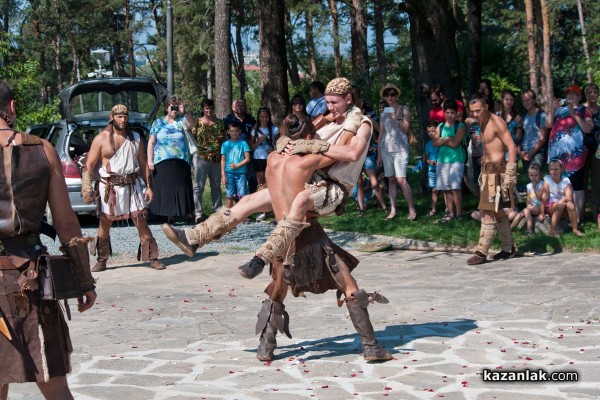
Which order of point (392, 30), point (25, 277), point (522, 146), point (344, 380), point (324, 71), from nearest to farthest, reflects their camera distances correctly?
point (25, 277)
point (344, 380)
point (522, 146)
point (324, 71)
point (392, 30)

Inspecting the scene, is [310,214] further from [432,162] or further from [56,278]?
[432,162]

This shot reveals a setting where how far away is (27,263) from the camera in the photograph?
4801 mm

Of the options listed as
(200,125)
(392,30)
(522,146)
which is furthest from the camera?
(392,30)

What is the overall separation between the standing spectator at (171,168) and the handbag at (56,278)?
9.94 m

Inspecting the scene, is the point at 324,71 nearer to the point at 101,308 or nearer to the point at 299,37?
the point at 299,37

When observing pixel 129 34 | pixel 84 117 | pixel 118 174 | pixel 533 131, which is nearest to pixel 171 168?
pixel 84 117

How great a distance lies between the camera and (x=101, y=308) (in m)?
9.62

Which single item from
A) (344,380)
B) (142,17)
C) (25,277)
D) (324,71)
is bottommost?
(344,380)

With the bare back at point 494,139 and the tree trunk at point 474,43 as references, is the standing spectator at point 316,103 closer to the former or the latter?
the bare back at point 494,139

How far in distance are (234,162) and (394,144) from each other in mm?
2572

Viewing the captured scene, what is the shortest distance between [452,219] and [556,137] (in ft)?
6.26

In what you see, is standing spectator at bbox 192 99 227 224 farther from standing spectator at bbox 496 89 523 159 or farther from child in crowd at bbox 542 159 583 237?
child in crowd at bbox 542 159 583 237

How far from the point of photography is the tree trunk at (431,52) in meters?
16.7

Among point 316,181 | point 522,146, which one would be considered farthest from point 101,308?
point 522,146
